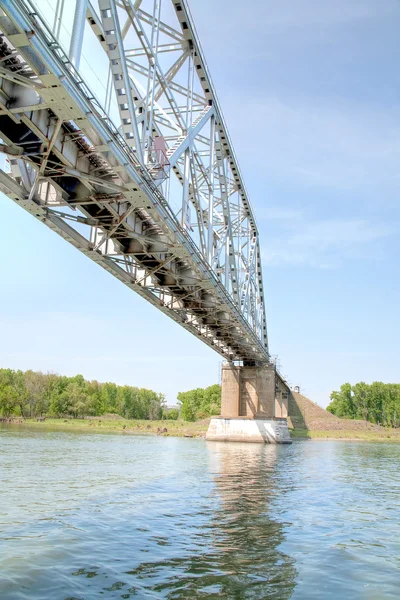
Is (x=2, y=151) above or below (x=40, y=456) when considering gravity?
above

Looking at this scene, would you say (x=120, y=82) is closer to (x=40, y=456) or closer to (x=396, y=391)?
(x=40, y=456)

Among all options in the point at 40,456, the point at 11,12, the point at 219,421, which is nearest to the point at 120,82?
the point at 11,12

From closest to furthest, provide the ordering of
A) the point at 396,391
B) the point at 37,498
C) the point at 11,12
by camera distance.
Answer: the point at 11,12
the point at 37,498
the point at 396,391

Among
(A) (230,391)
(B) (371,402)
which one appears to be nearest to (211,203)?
(A) (230,391)

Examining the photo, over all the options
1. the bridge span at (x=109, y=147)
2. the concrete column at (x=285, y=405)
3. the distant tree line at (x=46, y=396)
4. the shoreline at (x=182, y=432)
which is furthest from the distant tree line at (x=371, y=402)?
the bridge span at (x=109, y=147)

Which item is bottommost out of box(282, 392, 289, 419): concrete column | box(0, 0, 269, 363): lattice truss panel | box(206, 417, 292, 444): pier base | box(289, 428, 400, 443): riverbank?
box(289, 428, 400, 443): riverbank

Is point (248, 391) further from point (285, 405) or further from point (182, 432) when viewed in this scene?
point (285, 405)

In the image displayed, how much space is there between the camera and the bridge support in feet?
191

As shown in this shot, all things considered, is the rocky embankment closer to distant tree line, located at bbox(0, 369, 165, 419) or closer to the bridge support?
the bridge support

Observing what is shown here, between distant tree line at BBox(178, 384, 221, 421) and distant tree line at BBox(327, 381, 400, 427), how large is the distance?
3771 cm

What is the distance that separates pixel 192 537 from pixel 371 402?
5782 inches

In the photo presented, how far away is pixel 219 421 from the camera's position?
5962cm

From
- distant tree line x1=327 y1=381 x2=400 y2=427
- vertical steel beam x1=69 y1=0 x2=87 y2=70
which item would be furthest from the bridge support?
distant tree line x1=327 y1=381 x2=400 y2=427

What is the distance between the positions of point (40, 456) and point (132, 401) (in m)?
121
